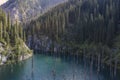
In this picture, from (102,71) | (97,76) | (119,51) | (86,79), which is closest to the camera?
(86,79)

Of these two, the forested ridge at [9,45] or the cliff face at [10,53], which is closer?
the cliff face at [10,53]

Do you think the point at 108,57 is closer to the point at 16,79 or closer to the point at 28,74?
the point at 28,74

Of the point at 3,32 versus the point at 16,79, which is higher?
the point at 3,32

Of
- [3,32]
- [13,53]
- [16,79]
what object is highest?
[3,32]

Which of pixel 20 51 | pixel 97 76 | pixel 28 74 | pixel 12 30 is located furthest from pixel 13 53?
pixel 97 76

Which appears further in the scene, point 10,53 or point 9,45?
point 9,45

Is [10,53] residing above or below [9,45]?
below

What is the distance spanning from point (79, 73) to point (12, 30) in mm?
81681

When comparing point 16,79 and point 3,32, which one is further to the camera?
point 3,32

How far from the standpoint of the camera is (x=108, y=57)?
177 m

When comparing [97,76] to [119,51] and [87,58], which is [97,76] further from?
[87,58]

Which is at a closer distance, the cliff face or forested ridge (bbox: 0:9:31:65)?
the cliff face

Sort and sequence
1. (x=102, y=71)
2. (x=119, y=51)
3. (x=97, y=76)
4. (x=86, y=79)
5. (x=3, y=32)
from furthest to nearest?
1. (x=3, y=32)
2. (x=119, y=51)
3. (x=102, y=71)
4. (x=97, y=76)
5. (x=86, y=79)

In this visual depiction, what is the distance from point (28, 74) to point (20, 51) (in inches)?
2038
